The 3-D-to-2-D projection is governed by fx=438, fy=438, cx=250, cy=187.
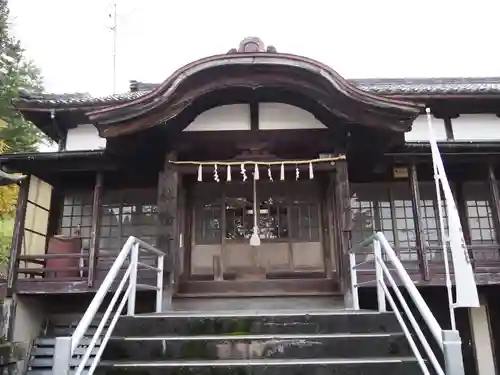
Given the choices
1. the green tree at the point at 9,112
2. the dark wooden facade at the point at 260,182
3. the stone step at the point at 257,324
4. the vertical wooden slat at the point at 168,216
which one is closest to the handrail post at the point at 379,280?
the stone step at the point at 257,324

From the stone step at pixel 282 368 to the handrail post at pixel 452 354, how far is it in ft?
2.75

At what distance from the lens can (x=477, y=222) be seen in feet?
30.5

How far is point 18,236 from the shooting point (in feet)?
27.4

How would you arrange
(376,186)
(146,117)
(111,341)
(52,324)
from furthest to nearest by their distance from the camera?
1. (376,186)
2. (52,324)
3. (146,117)
4. (111,341)

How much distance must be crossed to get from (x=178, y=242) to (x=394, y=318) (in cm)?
400

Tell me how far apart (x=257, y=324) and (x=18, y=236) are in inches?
221


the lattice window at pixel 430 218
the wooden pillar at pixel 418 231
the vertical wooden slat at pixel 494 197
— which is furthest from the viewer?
the lattice window at pixel 430 218

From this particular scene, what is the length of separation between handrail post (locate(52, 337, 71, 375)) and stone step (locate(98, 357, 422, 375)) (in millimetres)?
1013

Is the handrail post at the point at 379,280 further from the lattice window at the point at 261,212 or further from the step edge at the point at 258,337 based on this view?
the lattice window at the point at 261,212

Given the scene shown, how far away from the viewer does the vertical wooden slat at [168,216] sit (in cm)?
733

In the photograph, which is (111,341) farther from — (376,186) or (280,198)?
(376,186)

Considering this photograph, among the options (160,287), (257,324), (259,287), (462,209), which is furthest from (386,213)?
(257,324)

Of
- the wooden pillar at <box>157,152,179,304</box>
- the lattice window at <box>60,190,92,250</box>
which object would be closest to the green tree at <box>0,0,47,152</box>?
the lattice window at <box>60,190,92,250</box>

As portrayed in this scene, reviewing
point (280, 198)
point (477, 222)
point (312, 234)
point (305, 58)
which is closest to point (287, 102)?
point (305, 58)
